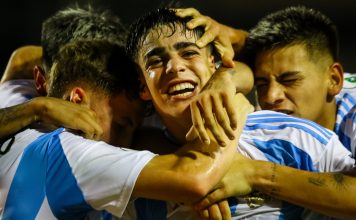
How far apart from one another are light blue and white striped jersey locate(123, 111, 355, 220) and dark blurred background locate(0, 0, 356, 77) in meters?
2.53

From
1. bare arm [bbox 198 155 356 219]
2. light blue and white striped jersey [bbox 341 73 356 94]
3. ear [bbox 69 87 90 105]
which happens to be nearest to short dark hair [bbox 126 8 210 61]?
ear [bbox 69 87 90 105]

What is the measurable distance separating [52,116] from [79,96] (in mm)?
196

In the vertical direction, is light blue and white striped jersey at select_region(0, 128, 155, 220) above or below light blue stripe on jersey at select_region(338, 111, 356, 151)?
below

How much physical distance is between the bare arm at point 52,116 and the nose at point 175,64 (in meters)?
0.29

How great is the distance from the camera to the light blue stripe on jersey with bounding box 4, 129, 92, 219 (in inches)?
66.7

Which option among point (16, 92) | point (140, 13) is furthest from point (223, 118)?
point (140, 13)

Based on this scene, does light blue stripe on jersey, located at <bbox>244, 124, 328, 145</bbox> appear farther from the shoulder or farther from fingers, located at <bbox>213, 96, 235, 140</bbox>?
the shoulder

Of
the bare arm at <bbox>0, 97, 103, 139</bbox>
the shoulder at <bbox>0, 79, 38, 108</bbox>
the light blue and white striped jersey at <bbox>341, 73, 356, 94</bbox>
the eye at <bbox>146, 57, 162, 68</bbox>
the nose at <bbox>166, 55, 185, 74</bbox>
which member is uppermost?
the nose at <bbox>166, 55, 185, 74</bbox>

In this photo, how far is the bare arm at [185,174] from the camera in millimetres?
1625

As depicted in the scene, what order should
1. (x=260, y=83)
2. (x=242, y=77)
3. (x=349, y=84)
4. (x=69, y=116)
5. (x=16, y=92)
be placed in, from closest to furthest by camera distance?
(x=69, y=116) < (x=242, y=77) < (x=260, y=83) < (x=16, y=92) < (x=349, y=84)

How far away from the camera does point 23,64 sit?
9.02 feet

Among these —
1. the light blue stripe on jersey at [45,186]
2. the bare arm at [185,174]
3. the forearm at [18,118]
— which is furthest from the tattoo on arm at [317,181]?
the forearm at [18,118]

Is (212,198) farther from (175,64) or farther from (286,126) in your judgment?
(175,64)

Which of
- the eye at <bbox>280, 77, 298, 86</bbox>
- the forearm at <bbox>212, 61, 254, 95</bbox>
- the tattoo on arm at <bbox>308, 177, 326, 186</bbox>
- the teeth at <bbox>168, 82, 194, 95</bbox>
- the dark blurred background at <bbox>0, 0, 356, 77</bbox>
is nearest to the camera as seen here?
the tattoo on arm at <bbox>308, 177, 326, 186</bbox>
